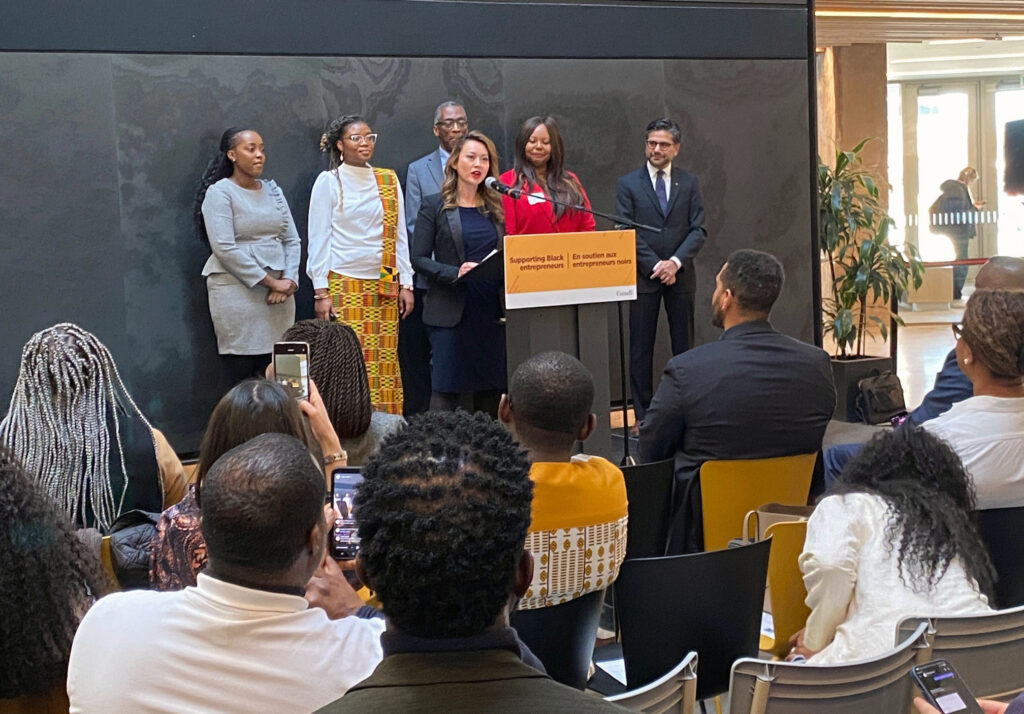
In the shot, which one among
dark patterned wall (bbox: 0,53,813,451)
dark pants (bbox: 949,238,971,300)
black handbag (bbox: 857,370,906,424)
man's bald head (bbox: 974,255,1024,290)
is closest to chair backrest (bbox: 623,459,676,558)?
man's bald head (bbox: 974,255,1024,290)

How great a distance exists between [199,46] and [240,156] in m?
0.71

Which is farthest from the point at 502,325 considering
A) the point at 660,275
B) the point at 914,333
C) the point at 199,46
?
the point at 914,333

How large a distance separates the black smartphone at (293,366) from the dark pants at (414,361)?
11.9 feet

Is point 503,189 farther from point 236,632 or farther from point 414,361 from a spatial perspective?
point 236,632

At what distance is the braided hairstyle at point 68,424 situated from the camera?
330 cm

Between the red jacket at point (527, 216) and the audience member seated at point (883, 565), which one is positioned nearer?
the audience member seated at point (883, 565)

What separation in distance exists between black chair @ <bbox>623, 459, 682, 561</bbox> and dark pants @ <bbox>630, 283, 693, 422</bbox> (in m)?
3.18

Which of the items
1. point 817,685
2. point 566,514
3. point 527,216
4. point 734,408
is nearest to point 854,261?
point 527,216

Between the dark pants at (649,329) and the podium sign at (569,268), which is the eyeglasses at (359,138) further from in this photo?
the dark pants at (649,329)

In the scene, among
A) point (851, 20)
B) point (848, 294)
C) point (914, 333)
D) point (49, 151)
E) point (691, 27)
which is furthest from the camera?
point (914, 333)

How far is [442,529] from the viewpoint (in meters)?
1.32

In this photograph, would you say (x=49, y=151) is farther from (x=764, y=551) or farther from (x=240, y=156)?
(x=764, y=551)

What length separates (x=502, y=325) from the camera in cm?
613

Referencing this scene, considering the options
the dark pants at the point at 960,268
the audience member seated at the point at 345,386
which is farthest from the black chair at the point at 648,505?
the dark pants at the point at 960,268
